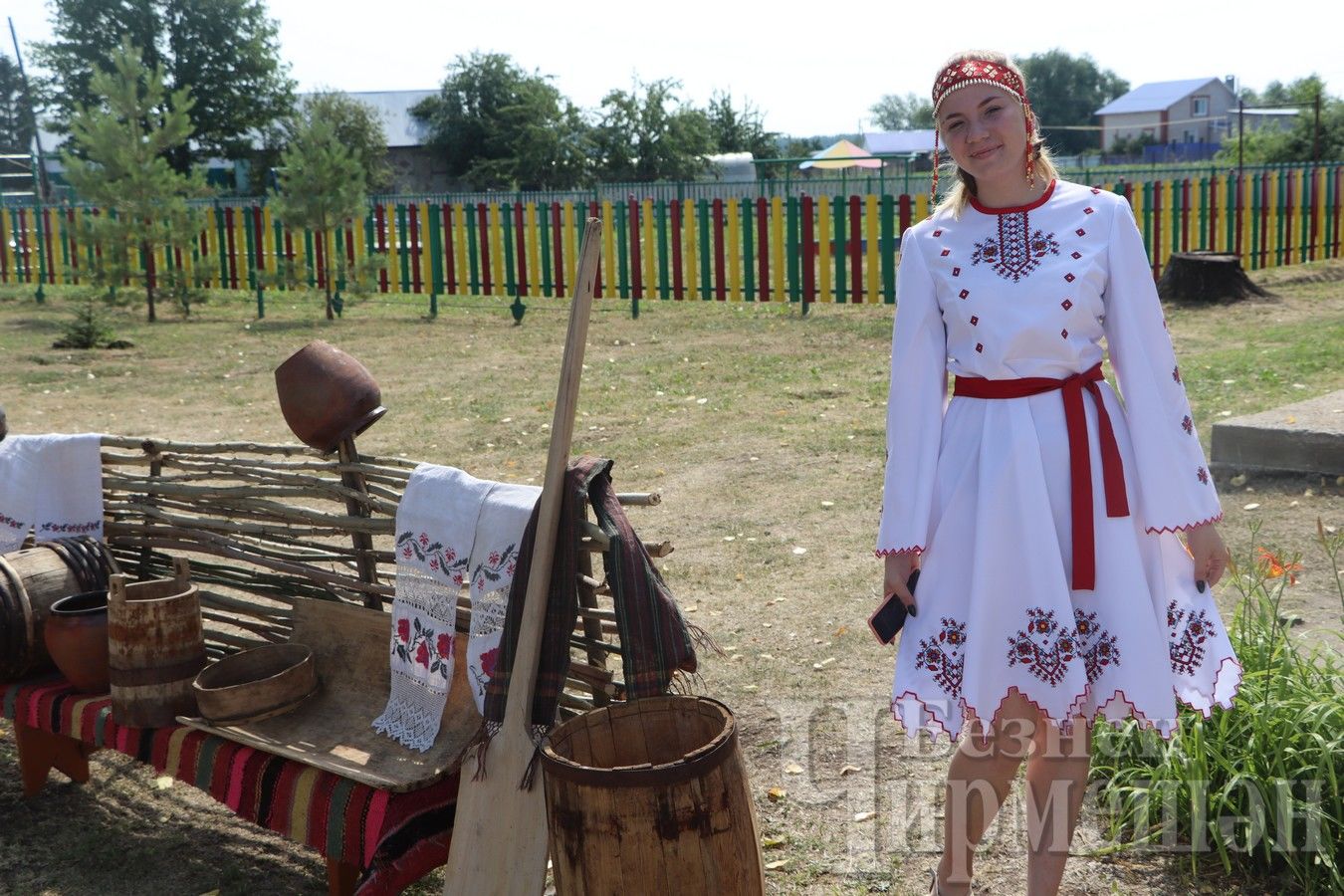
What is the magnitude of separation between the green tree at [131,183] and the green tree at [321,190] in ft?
4.63

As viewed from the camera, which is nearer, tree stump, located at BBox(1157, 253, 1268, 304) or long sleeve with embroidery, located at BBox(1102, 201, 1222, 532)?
long sleeve with embroidery, located at BBox(1102, 201, 1222, 532)

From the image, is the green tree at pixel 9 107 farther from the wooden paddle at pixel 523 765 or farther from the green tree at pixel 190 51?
the wooden paddle at pixel 523 765

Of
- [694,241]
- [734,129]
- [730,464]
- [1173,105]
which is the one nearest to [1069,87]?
[1173,105]

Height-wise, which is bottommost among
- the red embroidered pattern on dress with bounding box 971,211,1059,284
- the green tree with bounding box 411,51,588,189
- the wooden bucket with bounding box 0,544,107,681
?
the wooden bucket with bounding box 0,544,107,681

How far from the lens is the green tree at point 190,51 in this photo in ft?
161

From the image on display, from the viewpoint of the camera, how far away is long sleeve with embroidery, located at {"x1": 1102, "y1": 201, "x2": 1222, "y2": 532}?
248 centimetres

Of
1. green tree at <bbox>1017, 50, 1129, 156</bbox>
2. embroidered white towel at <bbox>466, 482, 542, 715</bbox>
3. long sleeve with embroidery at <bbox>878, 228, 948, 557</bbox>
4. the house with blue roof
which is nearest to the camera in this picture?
long sleeve with embroidery at <bbox>878, 228, 948, 557</bbox>

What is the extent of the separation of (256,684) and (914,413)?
188cm

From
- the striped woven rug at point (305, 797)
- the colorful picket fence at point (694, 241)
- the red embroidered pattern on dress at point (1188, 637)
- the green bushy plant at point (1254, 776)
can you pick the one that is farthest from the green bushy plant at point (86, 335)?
the red embroidered pattern on dress at point (1188, 637)

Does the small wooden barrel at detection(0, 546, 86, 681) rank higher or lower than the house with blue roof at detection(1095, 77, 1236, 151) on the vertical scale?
lower

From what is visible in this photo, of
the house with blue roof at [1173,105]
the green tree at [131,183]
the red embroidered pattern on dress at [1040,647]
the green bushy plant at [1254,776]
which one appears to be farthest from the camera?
the house with blue roof at [1173,105]

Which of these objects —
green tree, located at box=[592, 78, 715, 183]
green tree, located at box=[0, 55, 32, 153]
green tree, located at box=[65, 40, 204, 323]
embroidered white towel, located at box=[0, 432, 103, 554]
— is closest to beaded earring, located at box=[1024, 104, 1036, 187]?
embroidered white towel, located at box=[0, 432, 103, 554]

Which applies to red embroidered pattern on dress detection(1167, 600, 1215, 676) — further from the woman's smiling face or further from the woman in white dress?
the woman's smiling face

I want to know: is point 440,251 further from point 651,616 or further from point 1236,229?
point 651,616
